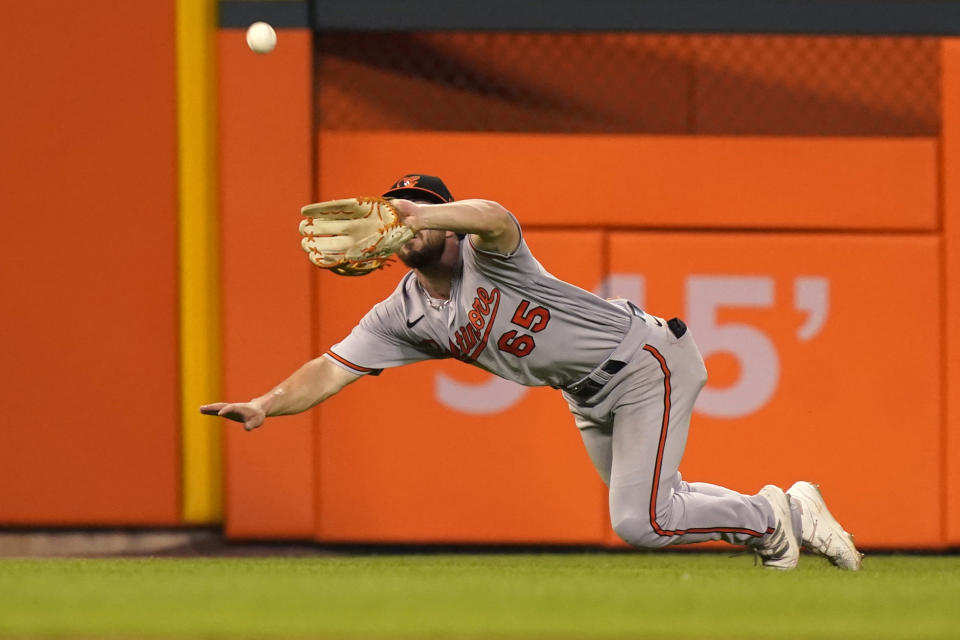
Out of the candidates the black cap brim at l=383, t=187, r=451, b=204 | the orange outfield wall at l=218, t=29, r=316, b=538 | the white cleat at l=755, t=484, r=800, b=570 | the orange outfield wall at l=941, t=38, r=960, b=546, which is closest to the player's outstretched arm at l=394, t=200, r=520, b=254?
the black cap brim at l=383, t=187, r=451, b=204

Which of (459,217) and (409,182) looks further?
(409,182)

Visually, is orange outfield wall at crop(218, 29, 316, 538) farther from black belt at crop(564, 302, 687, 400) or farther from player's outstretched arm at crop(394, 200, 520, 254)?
player's outstretched arm at crop(394, 200, 520, 254)

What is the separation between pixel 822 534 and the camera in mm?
4285

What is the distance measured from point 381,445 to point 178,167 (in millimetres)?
1574

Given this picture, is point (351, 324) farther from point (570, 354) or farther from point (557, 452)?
point (570, 354)

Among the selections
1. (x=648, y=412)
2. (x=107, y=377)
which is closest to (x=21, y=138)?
(x=107, y=377)

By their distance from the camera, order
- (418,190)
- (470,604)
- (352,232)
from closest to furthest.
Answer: (470,604) < (352,232) < (418,190)

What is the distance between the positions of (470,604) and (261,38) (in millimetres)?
3134

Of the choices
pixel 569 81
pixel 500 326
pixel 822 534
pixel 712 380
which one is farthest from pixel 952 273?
pixel 500 326

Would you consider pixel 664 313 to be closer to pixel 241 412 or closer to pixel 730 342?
pixel 730 342

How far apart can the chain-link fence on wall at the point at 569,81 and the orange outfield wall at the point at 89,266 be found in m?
0.87

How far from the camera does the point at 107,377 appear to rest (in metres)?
5.88

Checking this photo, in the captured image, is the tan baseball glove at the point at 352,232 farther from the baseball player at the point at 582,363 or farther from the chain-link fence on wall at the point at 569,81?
→ the chain-link fence on wall at the point at 569,81

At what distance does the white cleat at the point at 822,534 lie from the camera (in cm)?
427
